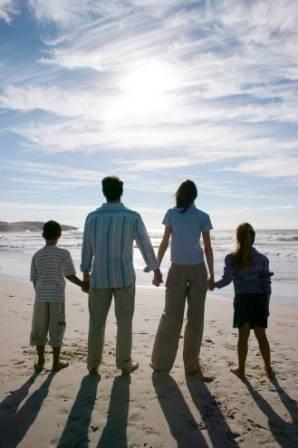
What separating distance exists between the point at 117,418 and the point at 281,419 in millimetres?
1391

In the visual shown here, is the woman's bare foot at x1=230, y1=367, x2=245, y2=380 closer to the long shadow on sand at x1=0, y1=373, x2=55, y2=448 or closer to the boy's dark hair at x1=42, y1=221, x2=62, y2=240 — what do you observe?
the long shadow on sand at x1=0, y1=373, x2=55, y2=448

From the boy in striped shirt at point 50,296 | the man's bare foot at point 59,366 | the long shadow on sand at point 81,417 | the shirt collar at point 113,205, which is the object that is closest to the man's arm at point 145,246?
the shirt collar at point 113,205

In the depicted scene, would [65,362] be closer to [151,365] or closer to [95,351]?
[95,351]

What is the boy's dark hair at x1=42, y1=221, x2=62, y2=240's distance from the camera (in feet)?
15.5

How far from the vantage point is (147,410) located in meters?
3.64

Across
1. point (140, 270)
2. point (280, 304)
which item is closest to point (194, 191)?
point (280, 304)

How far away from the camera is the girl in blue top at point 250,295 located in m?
4.57

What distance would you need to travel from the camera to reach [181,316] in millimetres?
4773

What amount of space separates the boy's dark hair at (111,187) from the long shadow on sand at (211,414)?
214 centimetres

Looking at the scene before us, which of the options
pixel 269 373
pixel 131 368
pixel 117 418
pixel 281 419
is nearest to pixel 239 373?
pixel 269 373

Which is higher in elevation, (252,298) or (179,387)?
(252,298)

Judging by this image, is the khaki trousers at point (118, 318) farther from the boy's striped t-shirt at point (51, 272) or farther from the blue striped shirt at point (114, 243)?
the boy's striped t-shirt at point (51, 272)

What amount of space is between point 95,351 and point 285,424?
205cm

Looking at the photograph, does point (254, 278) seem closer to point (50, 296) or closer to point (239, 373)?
point (239, 373)
